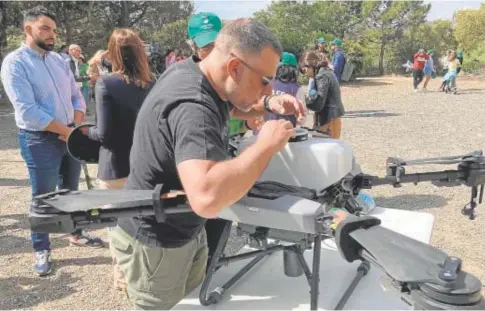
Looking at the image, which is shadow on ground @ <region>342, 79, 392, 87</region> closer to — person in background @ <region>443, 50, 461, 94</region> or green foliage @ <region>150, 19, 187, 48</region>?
person in background @ <region>443, 50, 461, 94</region>

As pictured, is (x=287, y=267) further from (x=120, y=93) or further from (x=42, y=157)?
(x=42, y=157)

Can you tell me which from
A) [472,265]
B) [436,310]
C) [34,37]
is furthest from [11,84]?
[472,265]

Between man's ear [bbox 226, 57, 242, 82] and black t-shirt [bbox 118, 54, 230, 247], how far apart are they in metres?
0.08

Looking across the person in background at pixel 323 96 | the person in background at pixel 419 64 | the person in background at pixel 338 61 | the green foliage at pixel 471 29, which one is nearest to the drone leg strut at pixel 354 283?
the person in background at pixel 323 96

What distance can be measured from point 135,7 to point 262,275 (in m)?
21.0

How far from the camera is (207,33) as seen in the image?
265cm

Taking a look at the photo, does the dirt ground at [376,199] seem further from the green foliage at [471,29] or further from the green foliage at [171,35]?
the green foliage at [471,29]

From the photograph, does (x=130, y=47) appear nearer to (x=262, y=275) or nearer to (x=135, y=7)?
(x=262, y=275)

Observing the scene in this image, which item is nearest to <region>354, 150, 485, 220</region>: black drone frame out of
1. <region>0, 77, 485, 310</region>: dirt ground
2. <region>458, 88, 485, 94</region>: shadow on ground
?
<region>0, 77, 485, 310</region>: dirt ground

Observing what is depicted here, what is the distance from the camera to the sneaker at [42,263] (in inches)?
129

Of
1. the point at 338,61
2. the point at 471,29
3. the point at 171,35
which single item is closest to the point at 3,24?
the point at 171,35

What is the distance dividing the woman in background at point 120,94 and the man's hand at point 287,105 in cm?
99

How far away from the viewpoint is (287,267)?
209cm

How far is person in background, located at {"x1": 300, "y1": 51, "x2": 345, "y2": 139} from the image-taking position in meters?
4.57
